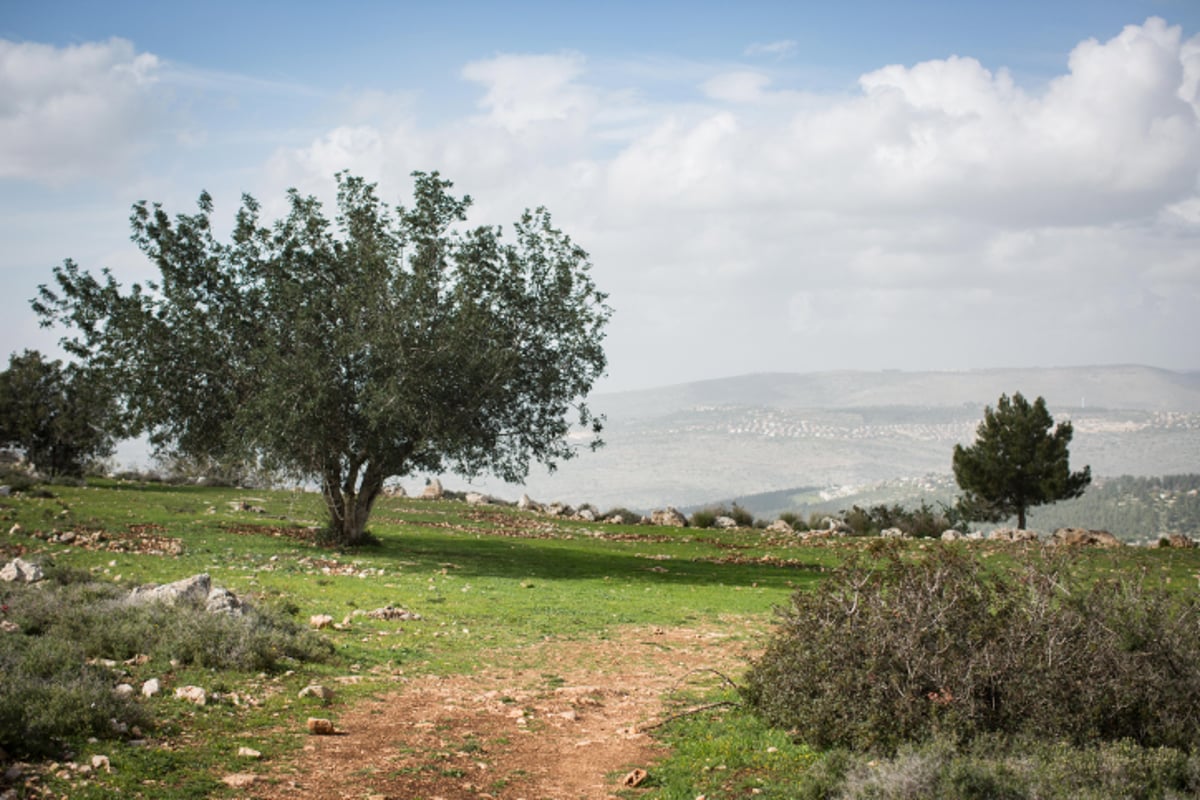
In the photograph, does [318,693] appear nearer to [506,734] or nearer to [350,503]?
[506,734]

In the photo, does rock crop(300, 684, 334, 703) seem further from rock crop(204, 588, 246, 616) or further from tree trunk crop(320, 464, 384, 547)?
tree trunk crop(320, 464, 384, 547)

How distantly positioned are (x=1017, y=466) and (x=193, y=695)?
48831mm

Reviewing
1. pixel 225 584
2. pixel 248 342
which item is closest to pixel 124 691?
pixel 225 584

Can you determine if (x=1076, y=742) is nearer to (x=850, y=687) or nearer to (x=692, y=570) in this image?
(x=850, y=687)

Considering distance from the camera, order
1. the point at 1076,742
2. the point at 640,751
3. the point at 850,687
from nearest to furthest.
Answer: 1. the point at 1076,742
2. the point at 850,687
3. the point at 640,751

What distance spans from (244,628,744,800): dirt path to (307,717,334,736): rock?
0.13m

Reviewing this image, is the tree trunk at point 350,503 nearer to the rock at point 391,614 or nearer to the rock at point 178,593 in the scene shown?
the rock at point 391,614

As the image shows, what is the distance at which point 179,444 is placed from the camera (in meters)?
26.7

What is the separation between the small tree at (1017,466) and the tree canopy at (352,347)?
3125 centimetres

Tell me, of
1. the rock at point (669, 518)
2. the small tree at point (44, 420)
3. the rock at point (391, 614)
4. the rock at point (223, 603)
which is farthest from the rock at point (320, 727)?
the small tree at point (44, 420)

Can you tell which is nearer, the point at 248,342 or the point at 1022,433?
the point at 248,342

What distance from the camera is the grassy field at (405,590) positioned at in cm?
852

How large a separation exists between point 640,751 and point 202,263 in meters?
22.2

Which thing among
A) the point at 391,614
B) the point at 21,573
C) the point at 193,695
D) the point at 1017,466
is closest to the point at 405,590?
the point at 391,614
